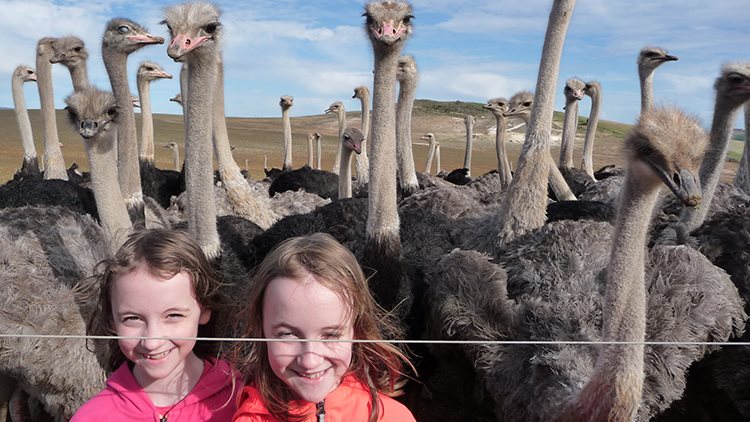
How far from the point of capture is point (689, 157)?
2533 millimetres

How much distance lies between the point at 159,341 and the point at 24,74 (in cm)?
835

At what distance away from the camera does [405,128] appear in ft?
Answer: 23.0

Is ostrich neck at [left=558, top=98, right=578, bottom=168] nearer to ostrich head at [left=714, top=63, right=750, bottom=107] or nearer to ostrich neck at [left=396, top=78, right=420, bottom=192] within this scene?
ostrich neck at [left=396, top=78, right=420, bottom=192]

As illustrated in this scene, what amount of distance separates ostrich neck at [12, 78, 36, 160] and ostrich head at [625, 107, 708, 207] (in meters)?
7.25

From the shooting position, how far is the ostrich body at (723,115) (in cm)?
476

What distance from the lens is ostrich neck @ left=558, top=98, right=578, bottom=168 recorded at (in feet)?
29.0

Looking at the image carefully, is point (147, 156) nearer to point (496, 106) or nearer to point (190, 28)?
point (496, 106)

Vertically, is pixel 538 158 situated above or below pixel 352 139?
above

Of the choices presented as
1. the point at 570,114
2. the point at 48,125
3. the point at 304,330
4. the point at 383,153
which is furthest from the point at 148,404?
the point at 570,114

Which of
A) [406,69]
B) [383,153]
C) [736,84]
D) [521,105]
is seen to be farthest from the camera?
[521,105]

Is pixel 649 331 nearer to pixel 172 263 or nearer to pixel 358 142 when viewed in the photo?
pixel 172 263

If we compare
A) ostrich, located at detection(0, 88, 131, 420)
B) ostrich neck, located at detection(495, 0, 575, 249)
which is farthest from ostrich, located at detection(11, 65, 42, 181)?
ostrich neck, located at detection(495, 0, 575, 249)

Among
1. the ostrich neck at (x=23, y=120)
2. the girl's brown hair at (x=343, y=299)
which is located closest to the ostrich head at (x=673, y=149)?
the girl's brown hair at (x=343, y=299)

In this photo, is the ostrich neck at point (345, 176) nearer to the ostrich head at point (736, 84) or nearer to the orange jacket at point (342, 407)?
the ostrich head at point (736, 84)
